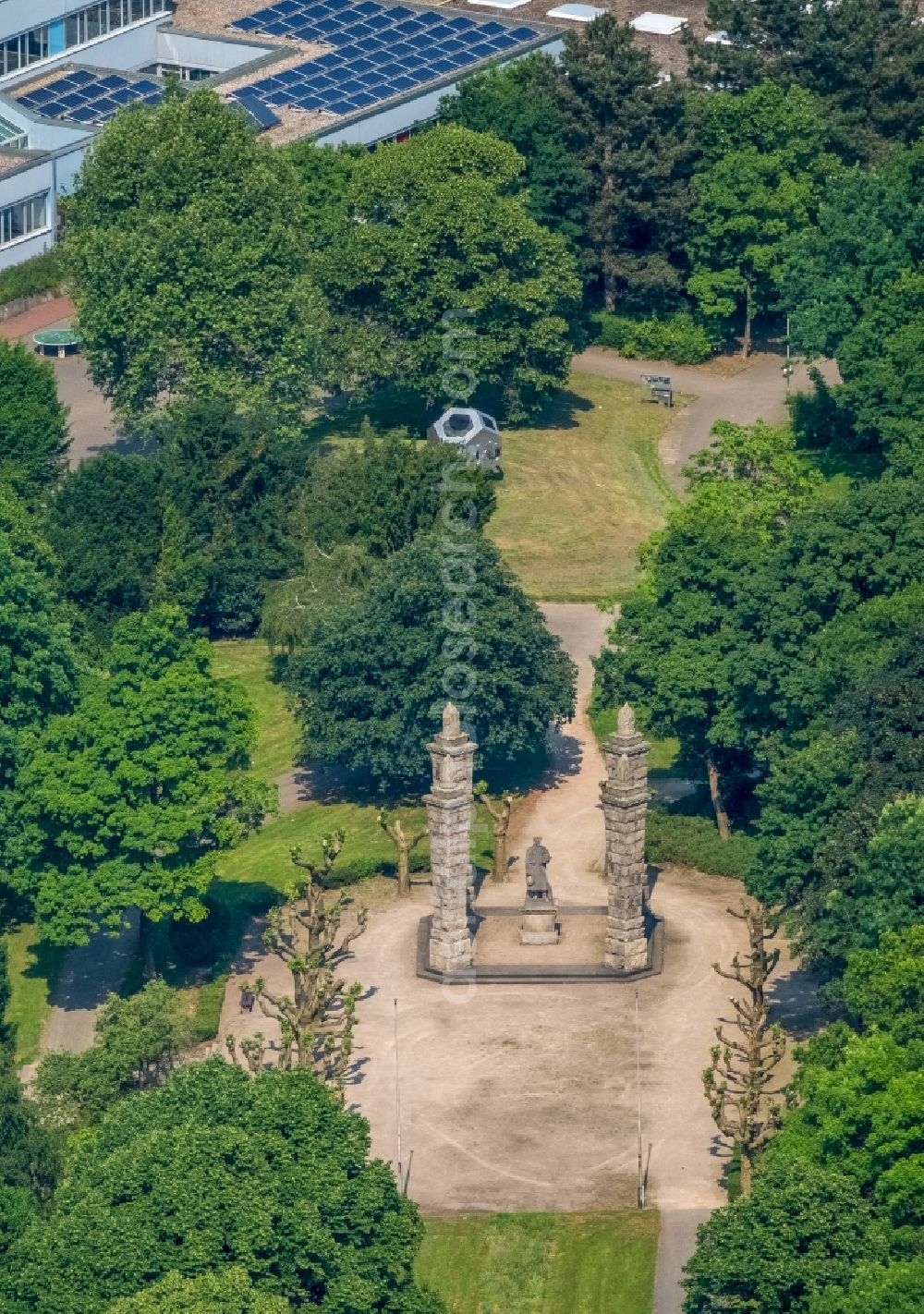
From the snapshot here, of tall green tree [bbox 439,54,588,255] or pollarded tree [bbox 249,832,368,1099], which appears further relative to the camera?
tall green tree [bbox 439,54,588,255]

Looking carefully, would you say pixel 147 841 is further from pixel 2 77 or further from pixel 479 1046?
pixel 2 77

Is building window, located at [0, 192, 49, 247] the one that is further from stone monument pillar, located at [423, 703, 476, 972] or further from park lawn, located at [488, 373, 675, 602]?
stone monument pillar, located at [423, 703, 476, 972]

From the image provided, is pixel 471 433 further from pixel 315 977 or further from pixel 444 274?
pixel 315 977

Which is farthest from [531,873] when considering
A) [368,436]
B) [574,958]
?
[368,436]

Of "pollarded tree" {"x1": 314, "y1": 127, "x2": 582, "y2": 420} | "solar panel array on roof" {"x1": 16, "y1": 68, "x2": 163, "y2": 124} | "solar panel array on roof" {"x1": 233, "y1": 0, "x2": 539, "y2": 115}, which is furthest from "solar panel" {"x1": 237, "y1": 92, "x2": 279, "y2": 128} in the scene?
"pollarded tree" {"x1": 314, "y1": 127, "x2": 582, "y2": 420}

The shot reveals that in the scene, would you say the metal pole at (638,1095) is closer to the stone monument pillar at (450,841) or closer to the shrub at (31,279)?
the stone monument pillar at (450,841)

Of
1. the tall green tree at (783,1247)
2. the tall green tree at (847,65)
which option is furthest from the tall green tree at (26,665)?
the tall green tree at (847,65)

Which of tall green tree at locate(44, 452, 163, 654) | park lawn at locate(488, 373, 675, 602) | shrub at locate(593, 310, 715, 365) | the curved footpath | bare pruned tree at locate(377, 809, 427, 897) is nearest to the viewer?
the curved footpath
